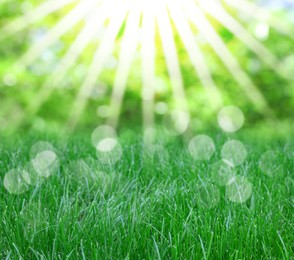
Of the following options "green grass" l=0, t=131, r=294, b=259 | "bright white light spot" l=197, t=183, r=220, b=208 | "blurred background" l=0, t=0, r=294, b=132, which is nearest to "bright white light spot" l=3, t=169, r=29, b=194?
"green grass" l=0, t=131, r=294, b=259

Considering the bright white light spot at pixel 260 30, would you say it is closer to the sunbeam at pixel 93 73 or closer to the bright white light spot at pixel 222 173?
the sunbeam at pixel 93 73

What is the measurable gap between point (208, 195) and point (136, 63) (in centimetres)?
508

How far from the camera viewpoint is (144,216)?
1.76 m

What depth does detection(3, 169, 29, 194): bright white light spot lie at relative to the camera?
82.1 inches

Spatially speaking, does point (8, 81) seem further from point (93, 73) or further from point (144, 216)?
point (144, 216)

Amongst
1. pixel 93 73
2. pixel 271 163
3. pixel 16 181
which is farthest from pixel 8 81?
pixel 271 163

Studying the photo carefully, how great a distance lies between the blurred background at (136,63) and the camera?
6.05m

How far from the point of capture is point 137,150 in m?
3.01

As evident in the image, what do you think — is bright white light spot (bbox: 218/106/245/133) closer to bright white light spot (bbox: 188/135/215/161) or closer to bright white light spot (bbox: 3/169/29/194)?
bright white light spot (bbox: 188/135/215/161)

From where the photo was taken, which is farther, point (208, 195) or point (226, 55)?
point (226, 55)

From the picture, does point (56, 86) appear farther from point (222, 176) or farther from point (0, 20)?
point (222, 176)

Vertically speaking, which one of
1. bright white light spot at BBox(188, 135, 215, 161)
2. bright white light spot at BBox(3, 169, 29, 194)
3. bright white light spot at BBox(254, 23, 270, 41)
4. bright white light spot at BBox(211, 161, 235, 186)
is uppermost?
bright white light spot at BBox(254, 23, 270, 41)

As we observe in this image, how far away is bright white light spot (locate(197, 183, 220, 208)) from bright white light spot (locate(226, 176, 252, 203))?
0.19 feet

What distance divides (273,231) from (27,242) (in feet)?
2.98
